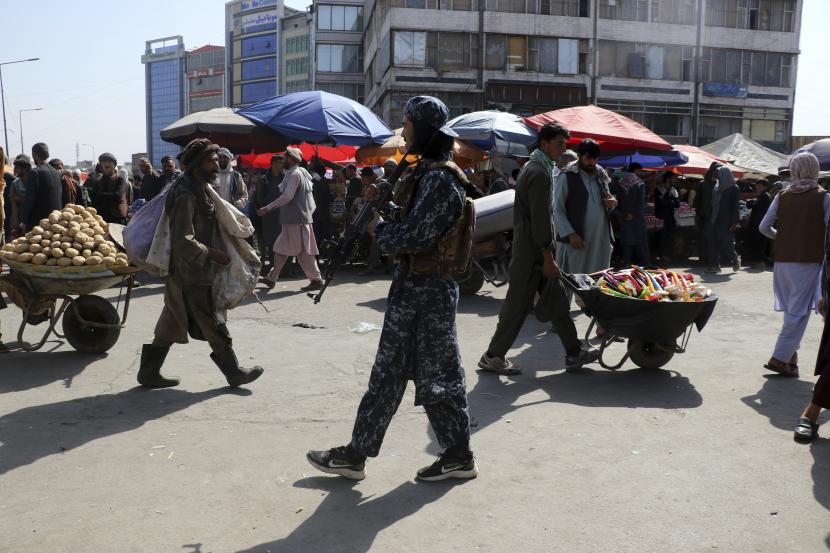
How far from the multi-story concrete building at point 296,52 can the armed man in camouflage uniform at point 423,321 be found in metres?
101

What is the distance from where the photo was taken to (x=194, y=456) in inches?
177

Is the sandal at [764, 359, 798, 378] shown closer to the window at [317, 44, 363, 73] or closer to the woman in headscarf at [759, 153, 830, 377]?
the woman in headscarf at [759, 153, 830, 377]

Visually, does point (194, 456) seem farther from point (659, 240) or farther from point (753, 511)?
point (659, 240)

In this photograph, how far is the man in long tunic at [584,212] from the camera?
738 centimetres

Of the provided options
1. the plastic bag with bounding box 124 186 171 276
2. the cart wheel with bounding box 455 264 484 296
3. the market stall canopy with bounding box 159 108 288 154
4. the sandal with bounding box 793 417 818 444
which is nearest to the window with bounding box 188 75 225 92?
the market stall canopy with bounding box 159 108 288 154

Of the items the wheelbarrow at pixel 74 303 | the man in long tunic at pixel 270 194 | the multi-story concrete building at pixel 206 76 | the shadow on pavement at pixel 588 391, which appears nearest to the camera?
the shadow on pavement at pixel 588 391

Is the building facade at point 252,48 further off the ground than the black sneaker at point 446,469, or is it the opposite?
the building facade at point 252,48

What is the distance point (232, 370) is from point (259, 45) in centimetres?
11734

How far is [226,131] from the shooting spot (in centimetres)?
1380

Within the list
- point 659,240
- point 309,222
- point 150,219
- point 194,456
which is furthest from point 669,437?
point 659,240

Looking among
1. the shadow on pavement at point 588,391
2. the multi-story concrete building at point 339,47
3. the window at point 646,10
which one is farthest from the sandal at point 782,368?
the multi-story concrete building at point 339,47

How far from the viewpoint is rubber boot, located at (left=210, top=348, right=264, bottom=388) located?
5859 millimetres

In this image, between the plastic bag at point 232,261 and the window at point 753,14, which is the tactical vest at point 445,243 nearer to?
the plastic bag at point 232,261

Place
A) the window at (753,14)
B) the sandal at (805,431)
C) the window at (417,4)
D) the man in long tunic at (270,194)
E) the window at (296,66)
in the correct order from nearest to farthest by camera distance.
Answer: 1. the sandal at (805,431)
2. the man in long tunic at (270,194)
3. the window at (417,4)
4. the window at (753,14)
5. the window at (296,66)
